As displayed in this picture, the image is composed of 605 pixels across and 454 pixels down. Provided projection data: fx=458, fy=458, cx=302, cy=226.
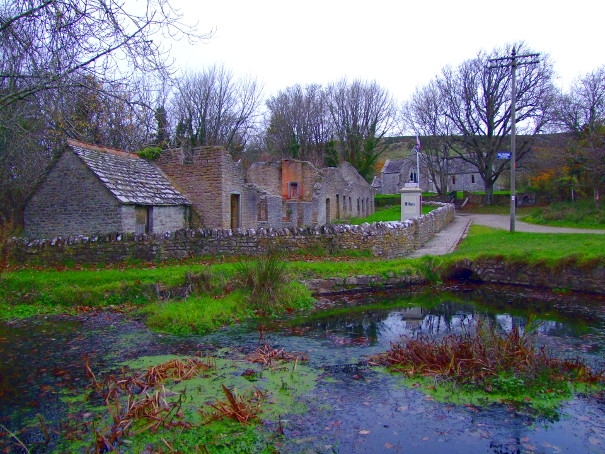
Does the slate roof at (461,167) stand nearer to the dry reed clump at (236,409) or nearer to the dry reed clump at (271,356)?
the dry reed clump at (271,356)

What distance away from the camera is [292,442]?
16.0 feet

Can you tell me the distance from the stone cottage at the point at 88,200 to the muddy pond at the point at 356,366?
5473mm

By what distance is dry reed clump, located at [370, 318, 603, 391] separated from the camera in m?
6.36

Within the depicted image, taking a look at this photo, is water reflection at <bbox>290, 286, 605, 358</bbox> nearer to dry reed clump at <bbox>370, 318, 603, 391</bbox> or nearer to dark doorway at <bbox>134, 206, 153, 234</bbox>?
dry reed clump at <bbox>370, 318, 603, 391</bbox>

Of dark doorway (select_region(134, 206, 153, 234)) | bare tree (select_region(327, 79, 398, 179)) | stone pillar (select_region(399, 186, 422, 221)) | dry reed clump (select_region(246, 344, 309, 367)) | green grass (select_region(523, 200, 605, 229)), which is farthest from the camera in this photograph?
bare tree (select_region(327, 79, 398, 179))

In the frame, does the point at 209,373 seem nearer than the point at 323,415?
No

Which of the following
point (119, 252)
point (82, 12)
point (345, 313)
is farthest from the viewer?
point (119, 252)

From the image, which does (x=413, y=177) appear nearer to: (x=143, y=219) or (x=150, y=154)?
(x=150, y=154)

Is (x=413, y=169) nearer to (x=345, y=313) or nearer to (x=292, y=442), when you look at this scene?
(x=345, y=313)

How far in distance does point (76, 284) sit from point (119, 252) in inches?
94.4

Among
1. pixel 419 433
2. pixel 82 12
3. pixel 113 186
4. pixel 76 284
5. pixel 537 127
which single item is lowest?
pixel 419 433

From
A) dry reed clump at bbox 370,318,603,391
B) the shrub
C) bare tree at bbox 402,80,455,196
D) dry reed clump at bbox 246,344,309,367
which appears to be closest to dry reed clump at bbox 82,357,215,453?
dry reed clump at bbox 246,344,309,367

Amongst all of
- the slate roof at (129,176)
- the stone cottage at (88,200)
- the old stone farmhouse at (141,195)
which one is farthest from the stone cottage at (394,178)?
the stone cottage at (88,200)

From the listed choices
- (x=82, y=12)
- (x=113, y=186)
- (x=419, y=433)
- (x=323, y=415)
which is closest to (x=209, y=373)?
(x=323, y=415)
